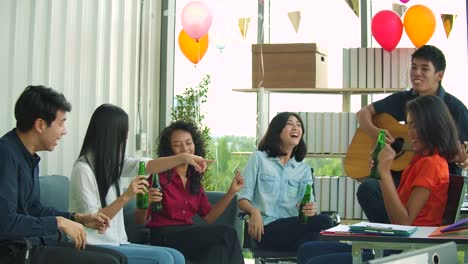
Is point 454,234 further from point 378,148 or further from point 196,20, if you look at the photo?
point 196,20

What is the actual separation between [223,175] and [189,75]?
0.94 metres

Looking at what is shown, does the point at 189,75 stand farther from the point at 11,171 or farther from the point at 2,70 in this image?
the point at 11,171

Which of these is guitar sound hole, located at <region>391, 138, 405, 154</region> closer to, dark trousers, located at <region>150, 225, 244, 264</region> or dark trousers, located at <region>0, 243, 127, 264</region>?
dark trousers, located at <region>150, 225, 244, 264</region>

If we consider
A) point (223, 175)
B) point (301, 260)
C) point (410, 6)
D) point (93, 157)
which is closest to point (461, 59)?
point (410, 6)

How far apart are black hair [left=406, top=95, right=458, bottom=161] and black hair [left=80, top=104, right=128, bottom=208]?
138cm

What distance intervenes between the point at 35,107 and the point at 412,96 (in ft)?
8.01

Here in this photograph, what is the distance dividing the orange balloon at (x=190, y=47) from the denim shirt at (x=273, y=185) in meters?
1.55

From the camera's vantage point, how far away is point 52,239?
2990 millimetres

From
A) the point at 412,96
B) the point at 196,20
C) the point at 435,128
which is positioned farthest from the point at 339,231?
the point at 196,20

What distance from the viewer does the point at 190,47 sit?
19.0 feet

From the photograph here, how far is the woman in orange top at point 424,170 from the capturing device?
3000 millimetres

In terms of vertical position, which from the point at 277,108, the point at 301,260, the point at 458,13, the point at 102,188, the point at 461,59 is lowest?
the point at 301,260

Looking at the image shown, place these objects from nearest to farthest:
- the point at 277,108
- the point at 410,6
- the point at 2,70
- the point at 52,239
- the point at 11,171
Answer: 1. the point at 11,171
2. the point at 52,239
3. the point at 2,70
4. the point at 410,6
5. the point at 277,108

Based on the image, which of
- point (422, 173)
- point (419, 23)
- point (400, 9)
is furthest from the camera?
point (400, 9)
